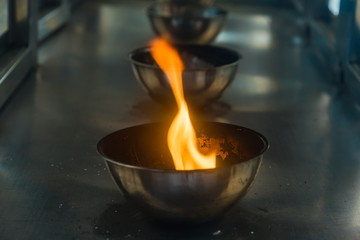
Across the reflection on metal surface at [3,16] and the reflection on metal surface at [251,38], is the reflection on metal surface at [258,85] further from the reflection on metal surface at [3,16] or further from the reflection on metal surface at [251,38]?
the reflection on metal surface at [3,16]

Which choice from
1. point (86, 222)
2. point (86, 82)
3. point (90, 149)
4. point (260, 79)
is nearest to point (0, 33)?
point (86, 82)

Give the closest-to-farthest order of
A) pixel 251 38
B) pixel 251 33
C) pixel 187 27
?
pixel 187 27 < pixel 251 38 < pixel 251 33

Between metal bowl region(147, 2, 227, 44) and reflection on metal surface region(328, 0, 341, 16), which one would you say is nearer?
metal bowl region(147, 2, 227, 44)

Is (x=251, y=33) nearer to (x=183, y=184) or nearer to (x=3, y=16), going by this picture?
(x=3, y=16)

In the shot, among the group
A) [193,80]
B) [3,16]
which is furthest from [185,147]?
[3,16]

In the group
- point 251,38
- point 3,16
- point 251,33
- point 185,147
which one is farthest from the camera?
point 251,33

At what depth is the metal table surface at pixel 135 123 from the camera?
59.2 inches

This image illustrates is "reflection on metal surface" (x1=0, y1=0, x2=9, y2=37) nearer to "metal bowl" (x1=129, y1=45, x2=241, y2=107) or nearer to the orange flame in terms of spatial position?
"metal bowl" (x1=129, y1=45, x2=241, y2=107)

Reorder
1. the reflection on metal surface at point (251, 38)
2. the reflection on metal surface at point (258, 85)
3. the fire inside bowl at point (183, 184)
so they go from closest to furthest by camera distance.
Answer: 1. the fire inside bowl at point (183, 184)
2. the reflection on metal surface at point (258, 85)
3. the reflection on metal surface at point (251, 38)

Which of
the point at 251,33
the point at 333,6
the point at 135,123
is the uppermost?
the point at 333,6

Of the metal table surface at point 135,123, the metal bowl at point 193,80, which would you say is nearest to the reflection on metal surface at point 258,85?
the metal table surface at point 135,123

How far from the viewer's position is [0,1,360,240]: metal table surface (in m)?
1.50

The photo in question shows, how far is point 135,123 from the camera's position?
2.26 meters

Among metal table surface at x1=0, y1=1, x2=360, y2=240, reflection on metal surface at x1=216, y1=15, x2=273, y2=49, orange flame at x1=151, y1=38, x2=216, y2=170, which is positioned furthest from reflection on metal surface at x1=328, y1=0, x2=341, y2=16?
orange flame at x1=151, y1=38, x2=216, y2=170
